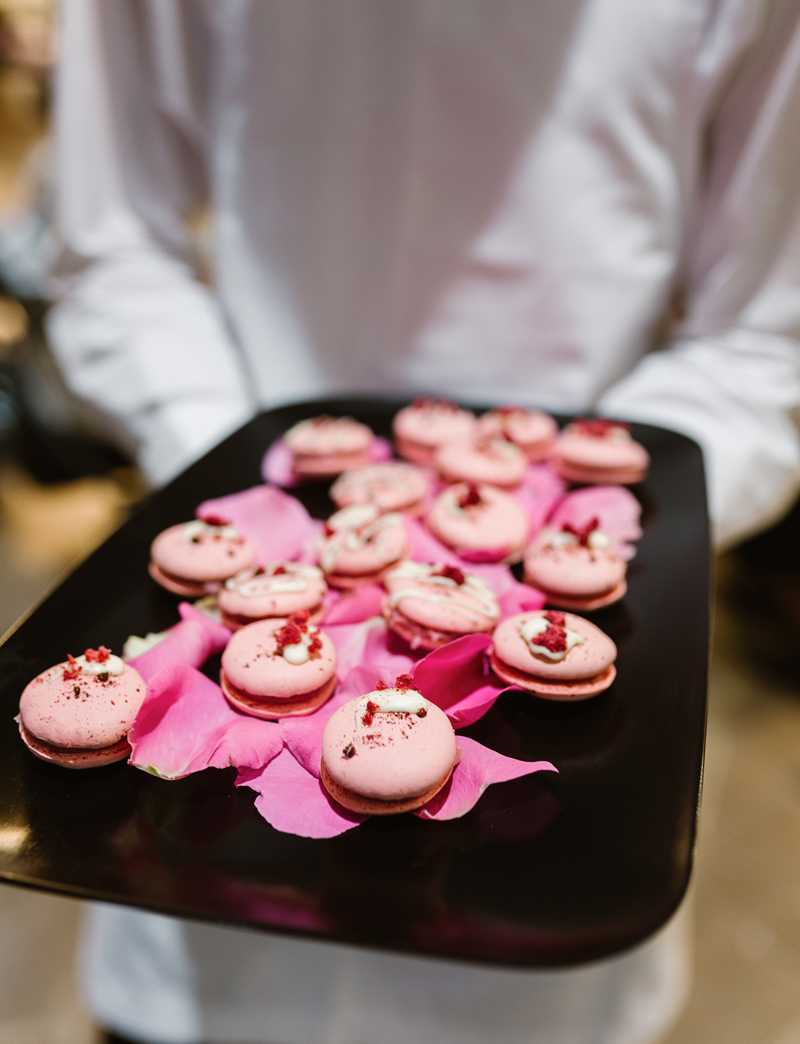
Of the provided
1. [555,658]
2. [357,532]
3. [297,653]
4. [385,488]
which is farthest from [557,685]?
[385,488]

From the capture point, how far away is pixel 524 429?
137cm

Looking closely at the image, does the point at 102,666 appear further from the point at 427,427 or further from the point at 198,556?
the point at 427,427

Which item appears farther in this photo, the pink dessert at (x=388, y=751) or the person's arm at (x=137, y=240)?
the person's arm at (x=137, y=240)

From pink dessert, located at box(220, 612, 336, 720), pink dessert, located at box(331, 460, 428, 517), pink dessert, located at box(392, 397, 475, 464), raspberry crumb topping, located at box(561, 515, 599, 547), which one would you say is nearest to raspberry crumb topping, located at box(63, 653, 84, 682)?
pink dessert, located at box(220, 612, 336, 720)

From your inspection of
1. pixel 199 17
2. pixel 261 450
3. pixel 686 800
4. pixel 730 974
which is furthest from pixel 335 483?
pixel 730 974

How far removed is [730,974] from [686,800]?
1.58 m

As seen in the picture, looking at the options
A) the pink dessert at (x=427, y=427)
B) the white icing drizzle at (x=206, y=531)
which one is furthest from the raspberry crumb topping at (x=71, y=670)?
the pink dessert at (x=427, y=427)

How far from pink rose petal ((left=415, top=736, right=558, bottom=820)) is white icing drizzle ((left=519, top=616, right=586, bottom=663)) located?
12 centimetres

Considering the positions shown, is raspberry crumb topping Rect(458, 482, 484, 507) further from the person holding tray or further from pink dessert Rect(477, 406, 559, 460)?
the person holding tray

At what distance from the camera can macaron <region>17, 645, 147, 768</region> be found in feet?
2.36

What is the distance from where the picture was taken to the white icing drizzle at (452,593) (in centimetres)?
93

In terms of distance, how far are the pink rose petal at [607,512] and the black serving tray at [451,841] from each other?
0.82ft

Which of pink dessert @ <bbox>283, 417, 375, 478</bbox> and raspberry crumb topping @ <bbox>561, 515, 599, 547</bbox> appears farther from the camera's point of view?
pink dessert @ <bbox>283, 417, 375, 478</bbox>

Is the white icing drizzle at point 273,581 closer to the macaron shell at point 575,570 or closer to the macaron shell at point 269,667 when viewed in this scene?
the macaron shell at point 269,667
